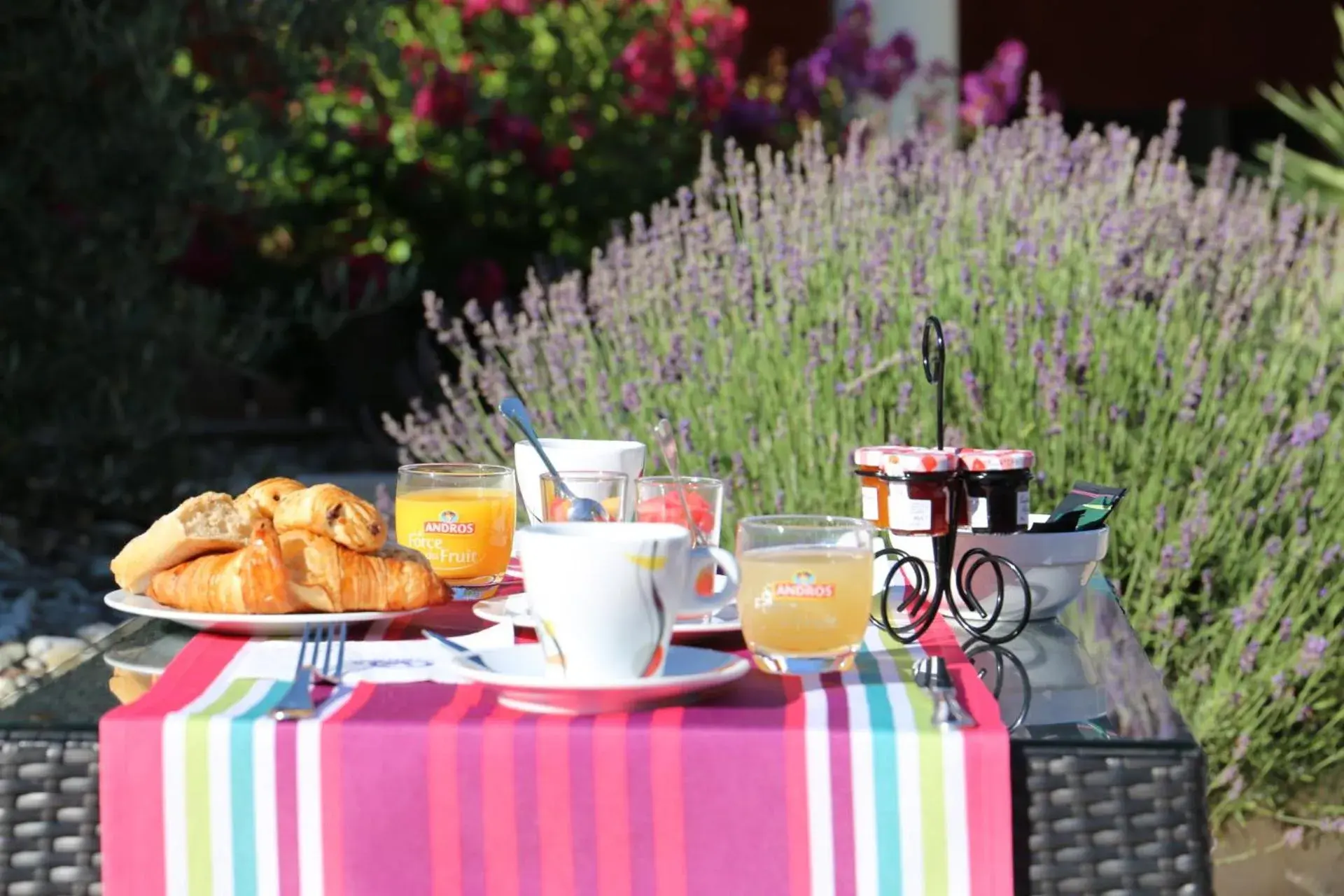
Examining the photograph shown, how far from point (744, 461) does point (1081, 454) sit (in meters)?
0.68

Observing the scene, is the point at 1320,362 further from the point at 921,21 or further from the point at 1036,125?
the point at 921,21

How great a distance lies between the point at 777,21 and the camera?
9.62 m

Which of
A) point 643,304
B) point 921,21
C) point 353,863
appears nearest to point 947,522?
point 353,863

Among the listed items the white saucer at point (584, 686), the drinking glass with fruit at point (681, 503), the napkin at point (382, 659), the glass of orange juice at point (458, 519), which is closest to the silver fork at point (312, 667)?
the napkin at point (382, 659)

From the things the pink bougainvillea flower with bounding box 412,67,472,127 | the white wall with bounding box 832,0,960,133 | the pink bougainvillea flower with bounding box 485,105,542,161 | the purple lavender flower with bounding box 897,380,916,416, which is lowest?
the purple lavender flower with bounding box 897,380,916,416

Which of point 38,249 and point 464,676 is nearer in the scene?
point 464,676

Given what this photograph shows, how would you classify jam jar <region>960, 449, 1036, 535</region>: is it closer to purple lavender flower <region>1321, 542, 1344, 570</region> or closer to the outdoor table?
the outdoor table

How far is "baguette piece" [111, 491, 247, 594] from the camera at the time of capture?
187 centimetres

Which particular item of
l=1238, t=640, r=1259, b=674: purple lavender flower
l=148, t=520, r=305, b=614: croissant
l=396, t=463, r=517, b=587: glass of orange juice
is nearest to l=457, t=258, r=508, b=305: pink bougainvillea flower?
l=1238, t=640, r=1259, b=674: purple lavender flower

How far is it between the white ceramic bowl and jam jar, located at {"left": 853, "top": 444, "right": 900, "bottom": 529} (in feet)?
0.31

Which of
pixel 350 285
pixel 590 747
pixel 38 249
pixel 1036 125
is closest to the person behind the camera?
pixel 590 747

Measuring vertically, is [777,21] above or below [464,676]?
above

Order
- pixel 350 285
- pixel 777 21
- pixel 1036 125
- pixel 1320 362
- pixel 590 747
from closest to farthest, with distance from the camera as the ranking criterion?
pixel 590 747
pixel 1320 362
pixel 1036 125
pixel 350 285
pixel 777 21

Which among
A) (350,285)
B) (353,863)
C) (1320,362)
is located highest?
(350,285)
